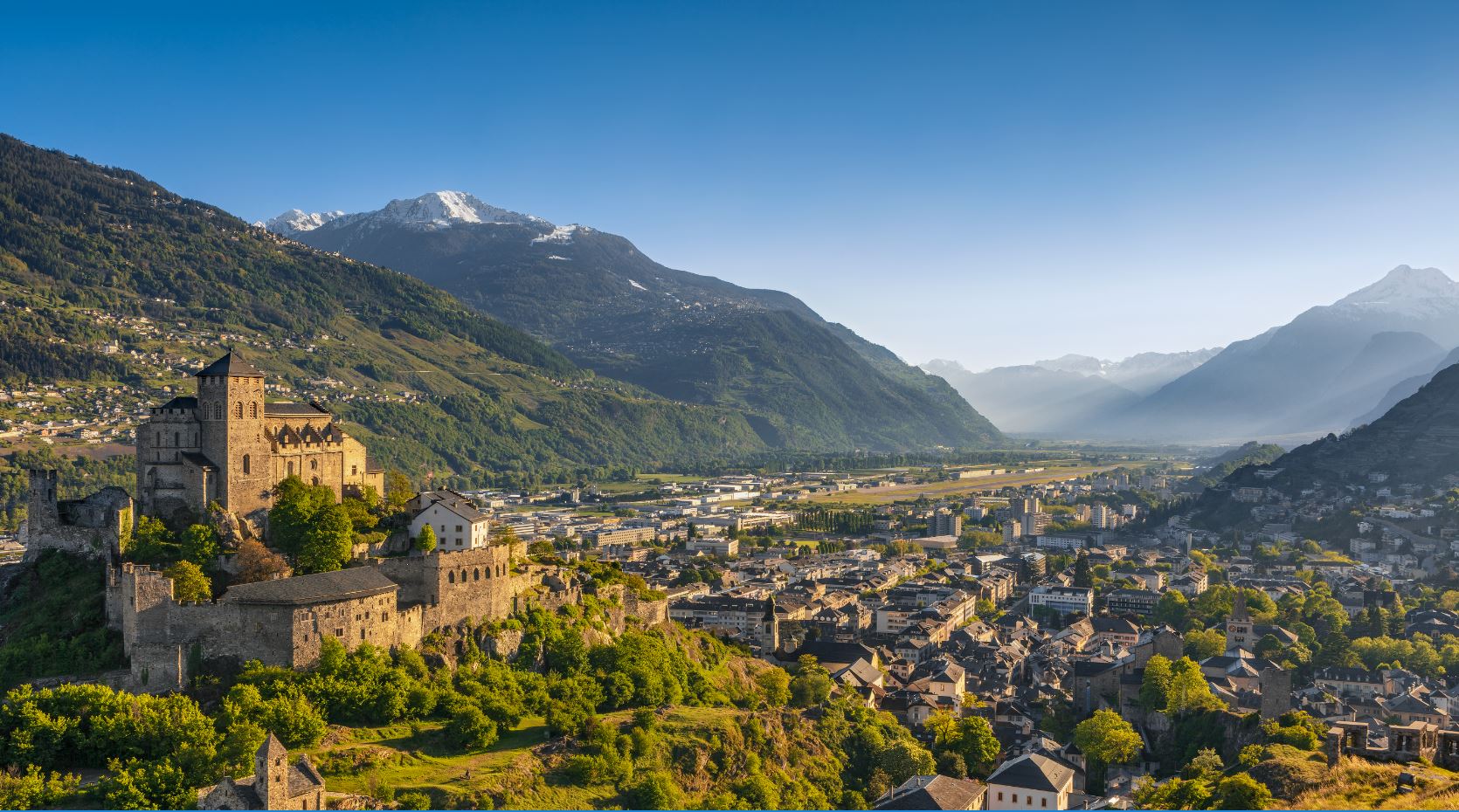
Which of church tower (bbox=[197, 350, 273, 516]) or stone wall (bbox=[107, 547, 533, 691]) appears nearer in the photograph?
stone wall (bbox=[107, 547, 533, 691])

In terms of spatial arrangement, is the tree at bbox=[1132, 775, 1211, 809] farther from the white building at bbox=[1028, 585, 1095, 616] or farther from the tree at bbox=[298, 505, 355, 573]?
the white building at bbox=[1028, 585, 1095, 616]

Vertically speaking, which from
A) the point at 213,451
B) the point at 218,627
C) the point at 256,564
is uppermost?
the point at 213,451

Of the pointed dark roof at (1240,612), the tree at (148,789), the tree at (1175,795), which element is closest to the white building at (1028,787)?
the tree at (1175,795)

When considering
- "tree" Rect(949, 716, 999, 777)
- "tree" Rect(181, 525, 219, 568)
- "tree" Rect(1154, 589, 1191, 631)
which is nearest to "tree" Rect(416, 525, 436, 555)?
"tree" Rect(181, 525, 219, 568)

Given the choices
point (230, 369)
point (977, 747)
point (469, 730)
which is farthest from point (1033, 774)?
point (230, 369)

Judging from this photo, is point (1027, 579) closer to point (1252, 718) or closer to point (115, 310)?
point (1252, 718)

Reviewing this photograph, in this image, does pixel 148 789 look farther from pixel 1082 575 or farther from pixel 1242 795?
pixel 1082 575
